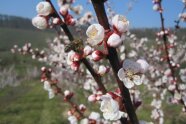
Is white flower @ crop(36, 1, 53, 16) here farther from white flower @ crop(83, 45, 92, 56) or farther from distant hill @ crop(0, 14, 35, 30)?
distant hill @ crop(0, 14, 35, 30)

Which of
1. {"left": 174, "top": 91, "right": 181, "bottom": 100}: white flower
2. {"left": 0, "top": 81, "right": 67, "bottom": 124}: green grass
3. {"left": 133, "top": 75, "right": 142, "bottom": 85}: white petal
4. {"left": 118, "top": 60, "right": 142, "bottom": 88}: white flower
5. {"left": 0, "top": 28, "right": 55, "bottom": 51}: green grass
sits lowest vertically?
{"left": 0, "top": 81, "right": 67, "bottom": 124}: green grass

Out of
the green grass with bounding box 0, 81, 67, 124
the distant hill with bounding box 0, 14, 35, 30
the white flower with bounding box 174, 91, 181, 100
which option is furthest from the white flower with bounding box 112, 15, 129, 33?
the distant hill with bounding box 0, 14, 35, 30

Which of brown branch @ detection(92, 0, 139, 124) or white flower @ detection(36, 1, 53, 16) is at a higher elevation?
white flower @ detection(36, 1, 53, 16)

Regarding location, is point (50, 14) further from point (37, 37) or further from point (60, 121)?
point (37, 37)

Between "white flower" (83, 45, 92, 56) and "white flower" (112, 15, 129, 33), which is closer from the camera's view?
"white flower" (112, 15, 129, 33)

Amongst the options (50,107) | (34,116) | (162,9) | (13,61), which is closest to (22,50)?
(162,9)

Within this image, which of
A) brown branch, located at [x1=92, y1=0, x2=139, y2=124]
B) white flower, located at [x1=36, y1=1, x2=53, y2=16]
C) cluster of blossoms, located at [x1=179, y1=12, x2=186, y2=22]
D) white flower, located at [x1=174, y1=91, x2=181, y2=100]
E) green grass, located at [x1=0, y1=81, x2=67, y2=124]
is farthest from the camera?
green grass, located at [x1=0, y1=81, x2=67, y2=124]
